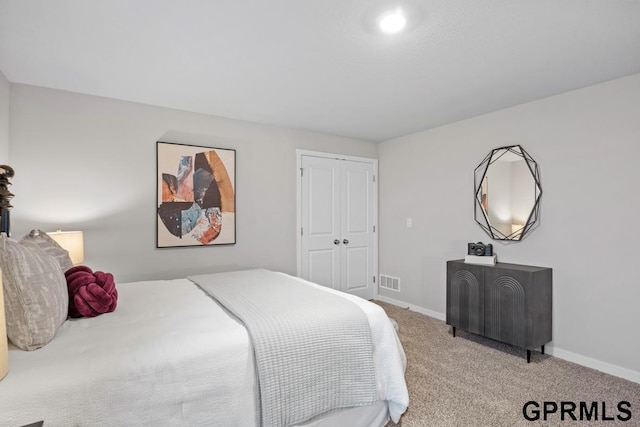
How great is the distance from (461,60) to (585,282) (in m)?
2.15

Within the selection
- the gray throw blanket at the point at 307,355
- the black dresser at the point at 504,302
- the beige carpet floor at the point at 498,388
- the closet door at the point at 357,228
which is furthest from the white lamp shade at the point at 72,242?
the black dresser at the point at 504,302

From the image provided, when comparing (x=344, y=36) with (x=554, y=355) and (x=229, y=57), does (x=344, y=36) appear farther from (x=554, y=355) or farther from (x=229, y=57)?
(x=554, y=355)

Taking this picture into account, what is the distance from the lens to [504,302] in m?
3.06

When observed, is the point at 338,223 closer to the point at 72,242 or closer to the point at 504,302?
the point at 504,302

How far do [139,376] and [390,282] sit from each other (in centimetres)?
386

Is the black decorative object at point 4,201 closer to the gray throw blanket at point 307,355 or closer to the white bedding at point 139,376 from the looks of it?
the white bedding at point 139,376

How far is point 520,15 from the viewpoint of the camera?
1.87m

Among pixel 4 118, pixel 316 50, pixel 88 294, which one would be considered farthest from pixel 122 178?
pixel 316 50

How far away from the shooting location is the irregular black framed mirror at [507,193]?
3.25 metres

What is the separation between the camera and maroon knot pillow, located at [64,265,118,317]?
1.82 m

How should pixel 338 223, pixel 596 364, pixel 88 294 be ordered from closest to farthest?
pixel 88 294 < pixel 596 364 < pixel 338 223

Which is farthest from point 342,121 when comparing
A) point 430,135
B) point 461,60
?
point 461,60

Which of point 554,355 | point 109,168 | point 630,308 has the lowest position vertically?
point 554,355

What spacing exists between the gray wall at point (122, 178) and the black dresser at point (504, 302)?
2069 millimetres
